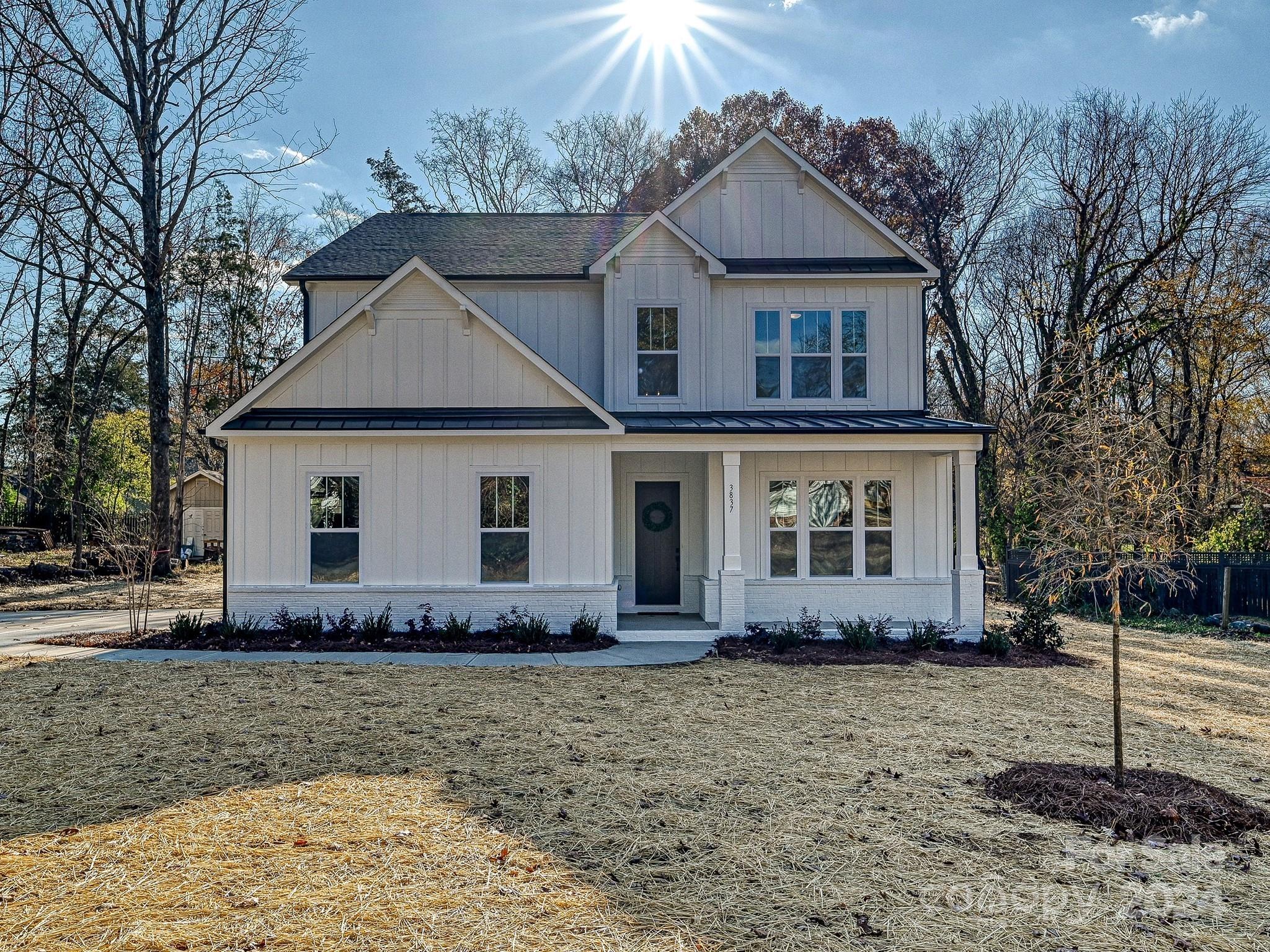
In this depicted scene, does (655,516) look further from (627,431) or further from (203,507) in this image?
(203,507)

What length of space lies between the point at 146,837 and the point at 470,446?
8479 mm

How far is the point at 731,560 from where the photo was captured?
43.4 feet

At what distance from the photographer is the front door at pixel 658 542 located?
49.4 ft

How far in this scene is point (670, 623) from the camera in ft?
45.4

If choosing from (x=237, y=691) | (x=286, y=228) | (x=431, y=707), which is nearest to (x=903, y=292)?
(x=431, y=707)

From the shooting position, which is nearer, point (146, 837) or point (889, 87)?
point (146, 837)

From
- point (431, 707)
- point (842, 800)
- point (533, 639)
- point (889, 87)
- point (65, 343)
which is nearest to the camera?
point (842, 800)

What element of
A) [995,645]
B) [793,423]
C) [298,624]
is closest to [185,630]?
[298,624]

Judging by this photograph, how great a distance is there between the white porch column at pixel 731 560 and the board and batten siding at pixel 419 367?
279cm

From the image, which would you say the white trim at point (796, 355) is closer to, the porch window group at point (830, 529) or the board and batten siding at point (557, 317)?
the porch window group at point (830, 529)

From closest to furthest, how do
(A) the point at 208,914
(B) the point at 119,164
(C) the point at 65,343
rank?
1. (A) the point at 208,914
2. (B) the point at 119,164
3. (C) the point at 65,343

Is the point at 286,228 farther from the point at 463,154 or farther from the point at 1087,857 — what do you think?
the point at 1087,857

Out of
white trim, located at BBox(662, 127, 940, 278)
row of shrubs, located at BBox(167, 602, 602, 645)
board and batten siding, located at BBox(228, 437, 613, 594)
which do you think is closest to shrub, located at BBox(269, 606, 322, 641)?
row of shrubs, located at BBox(167, 602, 602, 645)

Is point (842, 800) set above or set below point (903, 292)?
below
